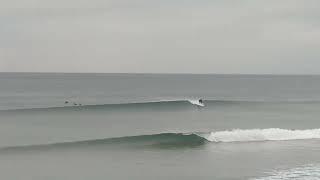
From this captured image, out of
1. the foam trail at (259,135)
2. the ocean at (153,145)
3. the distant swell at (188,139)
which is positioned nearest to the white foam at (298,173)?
the ocean at (153,145)

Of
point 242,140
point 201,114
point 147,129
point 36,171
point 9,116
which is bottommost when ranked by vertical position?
point 36,171

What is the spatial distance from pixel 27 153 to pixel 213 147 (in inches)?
308

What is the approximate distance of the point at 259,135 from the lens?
80.6ft

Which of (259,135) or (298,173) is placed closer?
(298,173)

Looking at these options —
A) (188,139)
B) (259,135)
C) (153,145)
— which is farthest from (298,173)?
(188,139)

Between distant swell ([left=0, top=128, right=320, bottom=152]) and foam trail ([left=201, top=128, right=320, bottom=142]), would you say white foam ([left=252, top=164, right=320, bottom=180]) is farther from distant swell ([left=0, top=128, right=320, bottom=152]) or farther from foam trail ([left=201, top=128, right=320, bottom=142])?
foam trail ([left=201, top=128, right=320, bottom=142])

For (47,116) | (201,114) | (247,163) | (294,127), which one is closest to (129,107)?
(201,114)

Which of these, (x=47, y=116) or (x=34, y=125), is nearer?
(x=34, y=125)

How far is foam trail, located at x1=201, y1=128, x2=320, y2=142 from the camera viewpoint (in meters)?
24.1

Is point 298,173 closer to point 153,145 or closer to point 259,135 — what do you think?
point 153,145

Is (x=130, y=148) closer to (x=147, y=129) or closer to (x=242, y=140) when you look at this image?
(x=242, y=140)

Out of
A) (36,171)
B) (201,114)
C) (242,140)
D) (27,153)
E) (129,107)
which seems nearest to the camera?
(36,171)

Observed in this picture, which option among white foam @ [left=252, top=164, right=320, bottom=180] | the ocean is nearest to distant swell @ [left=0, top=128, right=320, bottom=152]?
the ocean

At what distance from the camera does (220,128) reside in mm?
30141
